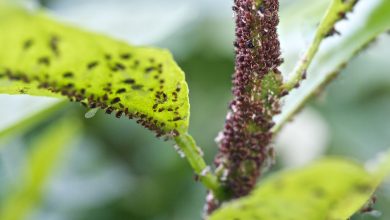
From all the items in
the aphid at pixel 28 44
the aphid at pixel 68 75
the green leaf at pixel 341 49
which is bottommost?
the aphid at pixel 28 44

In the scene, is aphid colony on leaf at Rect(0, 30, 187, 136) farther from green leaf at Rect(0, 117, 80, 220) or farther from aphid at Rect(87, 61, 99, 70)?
green leaf at Rect(0, 117, 80, 220)

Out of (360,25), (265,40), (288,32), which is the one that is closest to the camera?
(265,40)

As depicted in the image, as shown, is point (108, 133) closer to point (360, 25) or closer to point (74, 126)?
point (74, 126)

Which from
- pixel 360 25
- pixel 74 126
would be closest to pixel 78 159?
pixel 74 126

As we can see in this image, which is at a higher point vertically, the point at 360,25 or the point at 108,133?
the point at 108,133

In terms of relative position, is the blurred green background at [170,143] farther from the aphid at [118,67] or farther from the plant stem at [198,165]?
the aphid at [118,67]

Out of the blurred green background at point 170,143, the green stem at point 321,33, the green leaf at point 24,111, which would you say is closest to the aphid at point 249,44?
the green stem at point 321,33

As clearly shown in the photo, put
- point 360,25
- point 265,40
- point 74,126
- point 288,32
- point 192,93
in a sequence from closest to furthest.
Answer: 1. point 265,40
2. point 360,25
3. point 288,32
4. point 74,126
5. point 192,93
